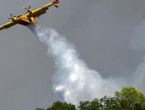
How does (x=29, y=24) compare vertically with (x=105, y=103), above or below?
above

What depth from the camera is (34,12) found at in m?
93.6

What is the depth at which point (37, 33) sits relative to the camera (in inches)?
3745

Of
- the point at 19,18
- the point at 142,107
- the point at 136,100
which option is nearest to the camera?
the point at 142,107

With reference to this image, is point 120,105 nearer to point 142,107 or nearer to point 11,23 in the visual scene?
point 142,107

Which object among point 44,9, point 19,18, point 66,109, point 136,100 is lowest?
point 66,109

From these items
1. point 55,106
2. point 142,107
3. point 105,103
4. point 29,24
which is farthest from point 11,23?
point 142,107

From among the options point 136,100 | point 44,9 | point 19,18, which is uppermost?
point 44,9

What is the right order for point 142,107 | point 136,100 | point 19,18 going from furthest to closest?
point 19,18, point 136,100, point 142,107

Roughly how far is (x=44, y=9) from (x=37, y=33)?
22.9 feet

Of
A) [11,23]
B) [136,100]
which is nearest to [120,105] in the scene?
[136,100]

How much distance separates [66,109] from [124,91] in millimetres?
20075

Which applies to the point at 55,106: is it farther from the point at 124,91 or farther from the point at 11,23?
the point at 11,23

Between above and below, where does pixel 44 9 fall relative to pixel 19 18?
above

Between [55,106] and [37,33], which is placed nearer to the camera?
[55,106]
